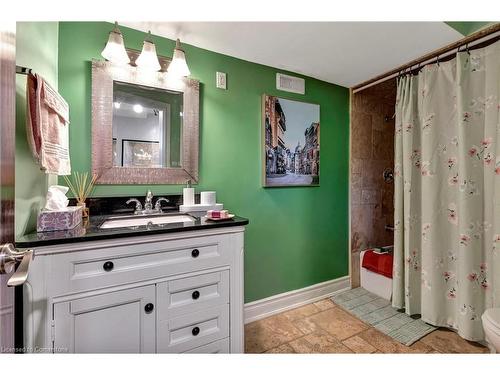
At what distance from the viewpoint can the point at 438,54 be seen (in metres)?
1.78

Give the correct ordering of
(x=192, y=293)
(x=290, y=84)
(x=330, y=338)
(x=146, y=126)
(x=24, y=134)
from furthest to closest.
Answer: (x=290, y=84) → (x=330, y=338) → (x=146, y=126) → (x=192, y=293) → (x=24, y=134)

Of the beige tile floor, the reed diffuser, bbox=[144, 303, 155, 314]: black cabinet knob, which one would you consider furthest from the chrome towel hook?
the beige tile floor

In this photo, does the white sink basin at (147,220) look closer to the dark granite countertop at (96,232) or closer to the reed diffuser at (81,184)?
the dark granite countertop at (96,232)

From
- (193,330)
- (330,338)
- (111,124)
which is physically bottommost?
(330,338)

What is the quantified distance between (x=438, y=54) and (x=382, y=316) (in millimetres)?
2155

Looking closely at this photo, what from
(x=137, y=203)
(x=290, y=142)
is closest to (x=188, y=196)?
(x=137, y=203)

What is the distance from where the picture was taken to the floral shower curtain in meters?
1.49

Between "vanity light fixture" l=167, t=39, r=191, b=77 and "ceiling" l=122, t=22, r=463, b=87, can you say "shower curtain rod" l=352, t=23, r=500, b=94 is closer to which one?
"ceiling" l=122, t=22, r=463, b=87

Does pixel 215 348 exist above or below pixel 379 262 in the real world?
below

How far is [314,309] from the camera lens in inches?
82.2

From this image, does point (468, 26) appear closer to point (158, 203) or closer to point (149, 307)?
point (158, 203)
